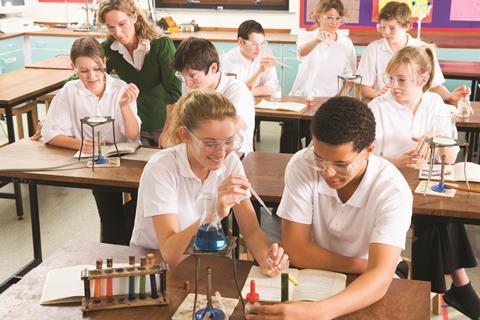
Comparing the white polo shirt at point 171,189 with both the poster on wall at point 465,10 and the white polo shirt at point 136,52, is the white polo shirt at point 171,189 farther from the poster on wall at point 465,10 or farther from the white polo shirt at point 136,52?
the poster on wall at point 465,10

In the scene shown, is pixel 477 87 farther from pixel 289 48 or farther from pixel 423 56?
pixel 423 56

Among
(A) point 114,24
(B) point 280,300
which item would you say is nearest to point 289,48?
(A) point 114,24

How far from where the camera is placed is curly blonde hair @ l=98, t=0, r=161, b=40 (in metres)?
3.09

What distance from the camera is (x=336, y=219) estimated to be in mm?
1823

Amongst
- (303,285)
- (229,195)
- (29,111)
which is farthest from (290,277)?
(29,111)

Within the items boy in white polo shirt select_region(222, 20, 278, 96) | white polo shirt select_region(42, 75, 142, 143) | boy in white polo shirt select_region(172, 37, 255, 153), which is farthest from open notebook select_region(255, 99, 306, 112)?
white polo shirt select_region(42, 75, 142, 143)

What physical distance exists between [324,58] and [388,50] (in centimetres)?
50

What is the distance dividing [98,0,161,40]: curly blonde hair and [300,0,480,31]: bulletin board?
319 cm

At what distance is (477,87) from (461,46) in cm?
61

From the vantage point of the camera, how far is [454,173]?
2465 millimetres

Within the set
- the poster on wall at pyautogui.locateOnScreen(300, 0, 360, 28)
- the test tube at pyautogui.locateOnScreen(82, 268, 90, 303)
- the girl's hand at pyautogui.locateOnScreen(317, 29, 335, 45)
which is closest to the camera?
the test tube at pyautogui.locateOnScreen(82, 268, 90, 303)

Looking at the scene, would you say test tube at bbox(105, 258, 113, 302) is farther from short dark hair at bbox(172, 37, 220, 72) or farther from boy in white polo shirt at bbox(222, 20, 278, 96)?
boy in white polo shirt at bbox(222, 20, 278, 96)

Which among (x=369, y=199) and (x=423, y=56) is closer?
(x=369, y=199)

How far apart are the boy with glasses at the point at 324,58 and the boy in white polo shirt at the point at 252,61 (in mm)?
439
